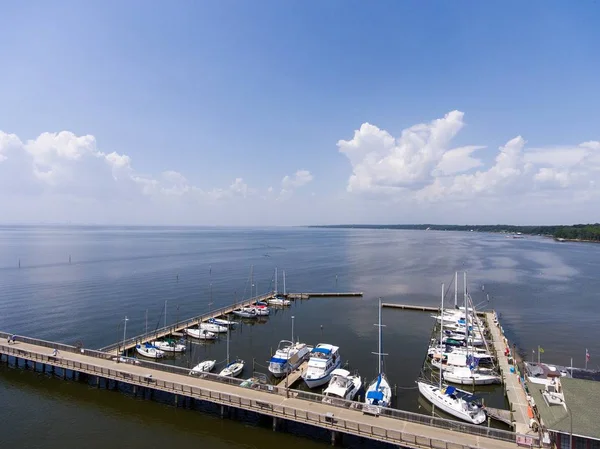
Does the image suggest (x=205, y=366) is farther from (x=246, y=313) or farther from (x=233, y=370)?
(x=246, y=313)

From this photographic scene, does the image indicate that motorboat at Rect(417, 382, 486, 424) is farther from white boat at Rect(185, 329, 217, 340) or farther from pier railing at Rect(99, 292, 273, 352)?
pier railing at Rect(99, 292, 273, 352)

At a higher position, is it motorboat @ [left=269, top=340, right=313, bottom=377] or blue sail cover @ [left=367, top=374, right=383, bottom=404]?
blue sail cover @ [left=367, top=374, right=383, bottom=404]

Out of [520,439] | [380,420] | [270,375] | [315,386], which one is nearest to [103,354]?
[270,375]

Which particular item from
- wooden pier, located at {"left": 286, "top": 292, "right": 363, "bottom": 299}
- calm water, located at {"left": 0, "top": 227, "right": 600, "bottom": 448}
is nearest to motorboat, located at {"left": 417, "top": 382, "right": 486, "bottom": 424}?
calm water, located at {"left": 0, "top": 227, "right": 600, "bottom": 448}

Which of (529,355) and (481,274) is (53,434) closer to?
(529,355)

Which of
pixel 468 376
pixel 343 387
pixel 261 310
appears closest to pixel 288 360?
pixel 343 387

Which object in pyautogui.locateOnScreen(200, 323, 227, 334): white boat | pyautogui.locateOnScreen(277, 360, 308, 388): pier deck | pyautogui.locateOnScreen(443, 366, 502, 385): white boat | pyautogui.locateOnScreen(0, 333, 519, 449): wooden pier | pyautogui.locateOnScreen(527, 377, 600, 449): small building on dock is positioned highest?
pyautogui.locateOnScreen(527, 377, 600, 449): small building on dock
